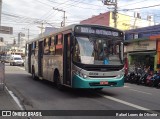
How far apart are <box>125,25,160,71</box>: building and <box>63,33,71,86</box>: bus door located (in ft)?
49.2

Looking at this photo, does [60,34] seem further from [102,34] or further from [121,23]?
[121,23]

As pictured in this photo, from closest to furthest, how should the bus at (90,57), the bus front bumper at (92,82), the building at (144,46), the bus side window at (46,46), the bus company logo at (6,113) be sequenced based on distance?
the bus company logo at (6,113) → the bus front bumper at (92,82) → the bus at (90,57) → the bus side window at (46,46) → the building at (144,46)

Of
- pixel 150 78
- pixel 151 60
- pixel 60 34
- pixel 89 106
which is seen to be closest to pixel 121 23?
pixel 151 60

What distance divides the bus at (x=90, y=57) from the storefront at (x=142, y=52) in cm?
1509

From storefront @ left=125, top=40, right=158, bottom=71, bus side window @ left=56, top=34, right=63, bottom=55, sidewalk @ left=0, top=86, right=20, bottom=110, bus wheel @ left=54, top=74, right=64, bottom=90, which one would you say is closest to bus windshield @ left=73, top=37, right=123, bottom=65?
bus side window @ left=56, top=34, right=63, bottom=55

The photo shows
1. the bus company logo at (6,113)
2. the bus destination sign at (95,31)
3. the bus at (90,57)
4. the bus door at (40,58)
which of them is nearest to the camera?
the bus company logo at (6,113)

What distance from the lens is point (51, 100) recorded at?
1194 centimetres

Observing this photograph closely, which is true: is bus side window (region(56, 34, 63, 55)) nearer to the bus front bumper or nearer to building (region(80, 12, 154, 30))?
the bus front bumper

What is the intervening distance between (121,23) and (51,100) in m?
45.9

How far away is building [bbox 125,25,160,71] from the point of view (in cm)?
2808

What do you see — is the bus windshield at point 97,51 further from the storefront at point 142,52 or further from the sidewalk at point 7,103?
the storefront at point 142,52

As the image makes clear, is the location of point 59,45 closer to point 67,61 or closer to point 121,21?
point 67,61

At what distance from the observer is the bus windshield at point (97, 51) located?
494 inches

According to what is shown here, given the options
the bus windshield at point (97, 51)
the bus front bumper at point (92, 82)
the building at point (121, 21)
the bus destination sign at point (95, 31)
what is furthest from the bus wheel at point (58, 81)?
the building at point (121, 21)
